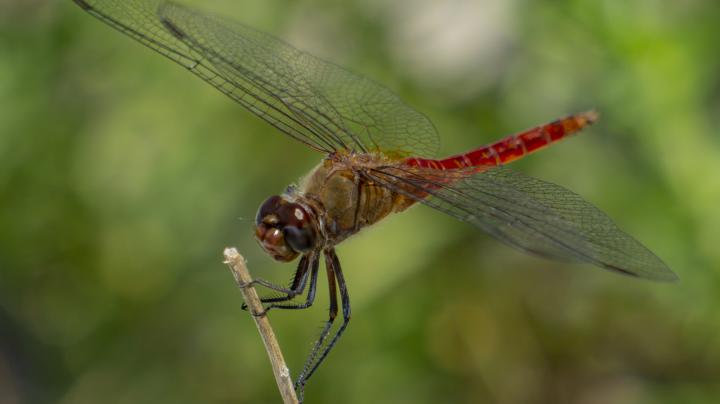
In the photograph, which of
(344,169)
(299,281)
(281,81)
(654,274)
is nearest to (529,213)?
(654,274)

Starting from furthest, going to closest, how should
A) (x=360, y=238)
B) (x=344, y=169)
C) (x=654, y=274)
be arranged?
(x=360, y=238), (x=344, y=169), (x=654, y=274)

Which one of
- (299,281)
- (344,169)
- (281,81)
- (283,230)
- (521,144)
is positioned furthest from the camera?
(521,144)

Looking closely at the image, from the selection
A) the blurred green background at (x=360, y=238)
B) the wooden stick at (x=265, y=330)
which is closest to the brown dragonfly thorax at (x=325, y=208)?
the wooden stick at (x=265, y=330)

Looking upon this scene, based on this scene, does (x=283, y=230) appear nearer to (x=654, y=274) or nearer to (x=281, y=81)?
(x=281, y=81)

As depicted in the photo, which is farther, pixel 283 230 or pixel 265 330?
pixel 283 230

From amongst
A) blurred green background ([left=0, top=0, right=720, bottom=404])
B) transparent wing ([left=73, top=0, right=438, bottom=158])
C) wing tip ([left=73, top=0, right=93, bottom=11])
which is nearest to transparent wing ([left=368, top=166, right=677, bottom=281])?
transparent wing ([left=73, top=0, right=438, bottom=158])

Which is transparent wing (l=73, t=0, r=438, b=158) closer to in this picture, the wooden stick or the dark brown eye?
the dark brown eye

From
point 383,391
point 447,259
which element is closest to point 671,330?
point 447,259
